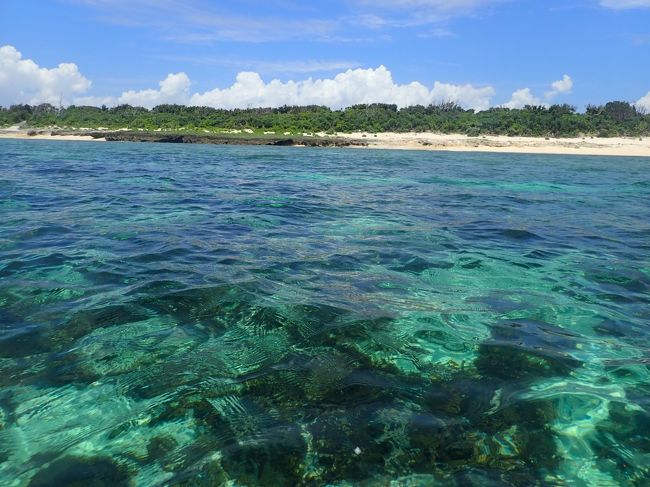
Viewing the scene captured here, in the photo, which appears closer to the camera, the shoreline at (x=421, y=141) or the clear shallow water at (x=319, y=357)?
the clear shallow water at (x=319, y=357)

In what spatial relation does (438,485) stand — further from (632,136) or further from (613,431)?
(632,136)

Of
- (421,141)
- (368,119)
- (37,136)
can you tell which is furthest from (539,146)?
(37,136)

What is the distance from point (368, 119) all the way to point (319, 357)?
262ft

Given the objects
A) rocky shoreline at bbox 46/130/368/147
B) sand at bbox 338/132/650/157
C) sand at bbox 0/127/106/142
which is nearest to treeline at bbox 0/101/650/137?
sand at bbox 338/132/650/157

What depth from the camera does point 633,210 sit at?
1396 cm

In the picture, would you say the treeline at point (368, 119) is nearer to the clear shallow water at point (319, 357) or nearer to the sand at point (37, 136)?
the sand at point (37, 136)

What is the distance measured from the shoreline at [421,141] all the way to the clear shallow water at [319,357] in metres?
47.3

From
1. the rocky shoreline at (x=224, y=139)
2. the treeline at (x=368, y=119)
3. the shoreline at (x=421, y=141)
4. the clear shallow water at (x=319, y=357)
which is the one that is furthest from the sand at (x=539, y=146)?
the clear shallow water at (x=319, y=357)

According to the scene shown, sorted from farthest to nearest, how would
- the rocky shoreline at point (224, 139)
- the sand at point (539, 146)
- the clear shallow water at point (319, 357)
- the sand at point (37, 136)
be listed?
the sand at point (37, 136) < the rocky shoreline at point (224, 139) < the sand at point (539, 146) < the clear shallow water at point (319, 357)

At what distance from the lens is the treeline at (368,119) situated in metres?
67.4

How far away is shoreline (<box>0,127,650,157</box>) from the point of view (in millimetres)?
50366

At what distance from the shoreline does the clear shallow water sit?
155 ft

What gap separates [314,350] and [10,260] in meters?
5.50

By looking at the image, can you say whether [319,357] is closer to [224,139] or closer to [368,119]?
[224,139]
